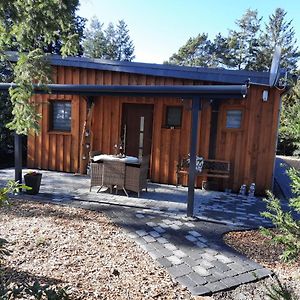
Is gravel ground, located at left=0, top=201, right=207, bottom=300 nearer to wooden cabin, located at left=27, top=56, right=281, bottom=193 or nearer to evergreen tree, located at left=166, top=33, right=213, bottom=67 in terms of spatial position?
wooden cabin, located at left=27, top=56, right=281, bottom=193

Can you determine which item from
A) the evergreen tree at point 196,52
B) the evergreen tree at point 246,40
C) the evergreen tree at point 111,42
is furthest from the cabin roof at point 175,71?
the evergreen tree at point 111,42

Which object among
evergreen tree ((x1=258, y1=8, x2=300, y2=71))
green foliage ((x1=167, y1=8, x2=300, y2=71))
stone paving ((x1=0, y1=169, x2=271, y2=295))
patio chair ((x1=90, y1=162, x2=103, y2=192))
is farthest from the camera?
green foliage ((x1=167, y1=8, x2=300, y2=71))

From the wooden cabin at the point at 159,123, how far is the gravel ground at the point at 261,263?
2.67m

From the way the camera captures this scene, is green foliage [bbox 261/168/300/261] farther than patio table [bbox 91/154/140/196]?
No

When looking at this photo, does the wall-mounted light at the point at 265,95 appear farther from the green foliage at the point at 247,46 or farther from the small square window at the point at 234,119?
the green foliage at the point at 247,46

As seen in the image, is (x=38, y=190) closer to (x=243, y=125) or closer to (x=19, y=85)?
(x=19, y=85)

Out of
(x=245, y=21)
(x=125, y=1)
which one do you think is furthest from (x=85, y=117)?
(x=245, y=21)

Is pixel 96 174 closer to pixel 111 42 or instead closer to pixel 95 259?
pixel 95 259

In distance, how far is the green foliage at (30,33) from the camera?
2.22m

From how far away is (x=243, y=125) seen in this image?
6.57 m

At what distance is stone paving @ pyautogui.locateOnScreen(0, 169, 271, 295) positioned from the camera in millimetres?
3004

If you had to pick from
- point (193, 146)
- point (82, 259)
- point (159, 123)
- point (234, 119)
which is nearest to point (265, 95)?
point (234, 119)

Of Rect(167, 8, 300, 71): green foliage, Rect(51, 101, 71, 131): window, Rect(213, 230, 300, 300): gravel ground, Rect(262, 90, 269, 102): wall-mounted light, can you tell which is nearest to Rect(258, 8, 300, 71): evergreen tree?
Rect(167, 8, 300, 71): green foliage

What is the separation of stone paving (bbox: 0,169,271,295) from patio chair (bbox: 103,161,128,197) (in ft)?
0.78
